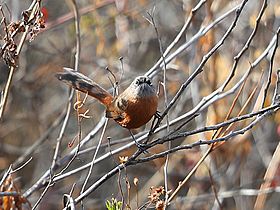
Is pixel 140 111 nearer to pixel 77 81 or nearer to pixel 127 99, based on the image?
pixel 127 99

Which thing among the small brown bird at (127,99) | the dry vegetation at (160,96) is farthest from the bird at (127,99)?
the dry vegetation at (160,96)

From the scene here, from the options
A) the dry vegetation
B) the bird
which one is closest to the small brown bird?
the bird

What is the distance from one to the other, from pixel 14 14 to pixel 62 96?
76.0 inches

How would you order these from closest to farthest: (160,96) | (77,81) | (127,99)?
(77,81) < (127,99) < (160,96)

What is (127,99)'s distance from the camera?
273 cm

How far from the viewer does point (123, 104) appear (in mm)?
2703

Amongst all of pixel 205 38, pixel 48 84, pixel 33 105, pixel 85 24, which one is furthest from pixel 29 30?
pixel 48 84

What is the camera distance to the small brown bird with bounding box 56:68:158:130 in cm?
258

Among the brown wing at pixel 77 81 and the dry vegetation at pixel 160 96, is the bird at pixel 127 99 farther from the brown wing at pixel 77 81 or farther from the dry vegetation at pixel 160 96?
the dry vegetation at pixel 160 96

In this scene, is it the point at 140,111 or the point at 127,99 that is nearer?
the point at 140,111

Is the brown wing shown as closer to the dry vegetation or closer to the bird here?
the bird

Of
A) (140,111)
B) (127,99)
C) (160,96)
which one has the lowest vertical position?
(140,111)

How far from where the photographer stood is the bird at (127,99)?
102 inches

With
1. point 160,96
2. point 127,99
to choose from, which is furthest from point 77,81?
point 160,96
